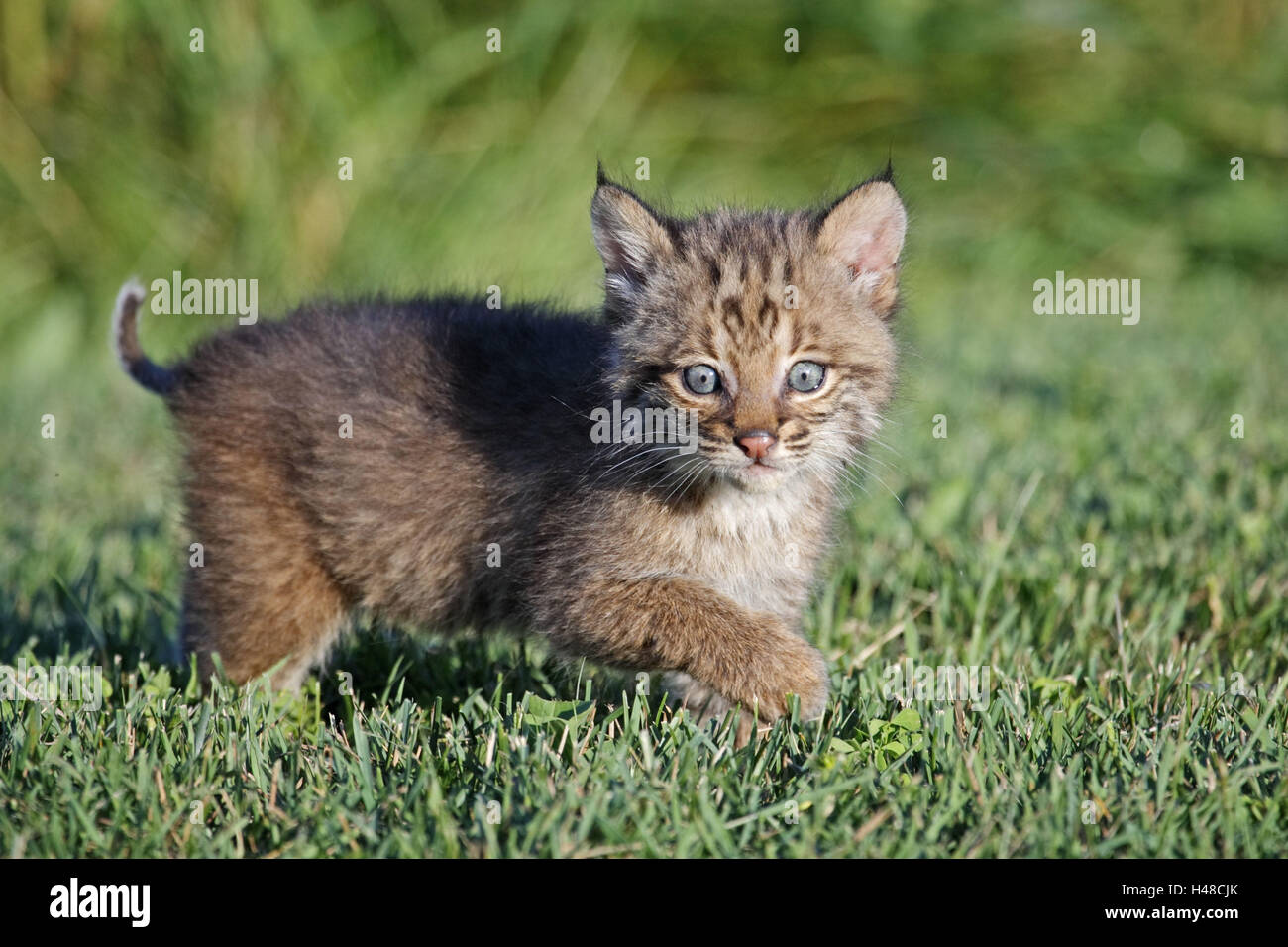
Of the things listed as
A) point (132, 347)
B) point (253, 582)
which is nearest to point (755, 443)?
point (253, 582)

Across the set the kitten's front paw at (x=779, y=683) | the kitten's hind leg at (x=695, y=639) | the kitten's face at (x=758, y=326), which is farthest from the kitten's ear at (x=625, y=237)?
the kitten's front paw at (x=779, y=683)

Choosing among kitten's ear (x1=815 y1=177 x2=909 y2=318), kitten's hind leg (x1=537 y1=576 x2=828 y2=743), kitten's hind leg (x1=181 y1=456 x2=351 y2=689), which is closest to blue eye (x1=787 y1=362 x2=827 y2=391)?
kitten's ear (x1=815 y1=177 x2=909 y2=318)

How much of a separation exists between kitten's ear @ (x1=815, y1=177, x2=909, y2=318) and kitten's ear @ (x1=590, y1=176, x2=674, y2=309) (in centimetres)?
50

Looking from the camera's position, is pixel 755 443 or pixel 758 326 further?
pixel 758 326

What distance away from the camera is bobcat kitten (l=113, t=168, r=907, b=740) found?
12.9 ft

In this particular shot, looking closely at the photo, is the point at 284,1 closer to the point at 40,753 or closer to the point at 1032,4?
the point at 1032,4

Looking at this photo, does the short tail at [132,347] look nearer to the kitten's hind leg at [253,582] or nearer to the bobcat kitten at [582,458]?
the bobcat kitten at [582,458]

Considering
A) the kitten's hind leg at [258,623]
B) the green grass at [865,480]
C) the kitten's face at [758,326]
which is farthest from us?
the kitten's hind leg at [258,623]

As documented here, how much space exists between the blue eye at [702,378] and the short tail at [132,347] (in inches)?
78.4

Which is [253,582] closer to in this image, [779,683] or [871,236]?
[779,683]

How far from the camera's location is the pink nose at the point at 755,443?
3.77 metres

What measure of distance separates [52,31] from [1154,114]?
871cm

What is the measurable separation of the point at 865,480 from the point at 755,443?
1.14m

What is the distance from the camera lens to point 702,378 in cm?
395
